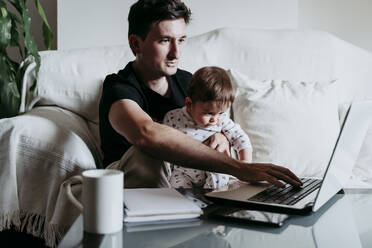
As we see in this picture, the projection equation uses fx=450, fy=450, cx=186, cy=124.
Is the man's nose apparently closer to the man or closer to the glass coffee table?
the man

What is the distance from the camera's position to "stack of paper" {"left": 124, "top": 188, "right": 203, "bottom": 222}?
896 mm

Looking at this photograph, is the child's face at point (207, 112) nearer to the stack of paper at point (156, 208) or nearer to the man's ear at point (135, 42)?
the man's ear at point (135, 42)

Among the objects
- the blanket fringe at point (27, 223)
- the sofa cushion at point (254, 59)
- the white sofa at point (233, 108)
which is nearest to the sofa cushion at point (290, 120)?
the white sofa at point (233, 108)

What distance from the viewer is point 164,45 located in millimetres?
1631

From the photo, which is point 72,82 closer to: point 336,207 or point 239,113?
point 239,113

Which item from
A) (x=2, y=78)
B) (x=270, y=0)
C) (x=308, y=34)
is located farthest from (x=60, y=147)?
(x=270, y=0)

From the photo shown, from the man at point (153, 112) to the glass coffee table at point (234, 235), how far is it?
0.19 m

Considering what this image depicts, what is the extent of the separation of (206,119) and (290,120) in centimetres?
49

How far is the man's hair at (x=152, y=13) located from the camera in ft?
5.27

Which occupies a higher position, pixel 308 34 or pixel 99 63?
pixel 308 34

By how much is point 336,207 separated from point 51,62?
1.31m

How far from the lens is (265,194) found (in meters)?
1.08

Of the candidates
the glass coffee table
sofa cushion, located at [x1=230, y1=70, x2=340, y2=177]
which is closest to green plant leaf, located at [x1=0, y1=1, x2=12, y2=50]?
sofa cushion, located at [x1=230, y1=70, x2=340, y2=177]

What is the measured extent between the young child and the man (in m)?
0.08
